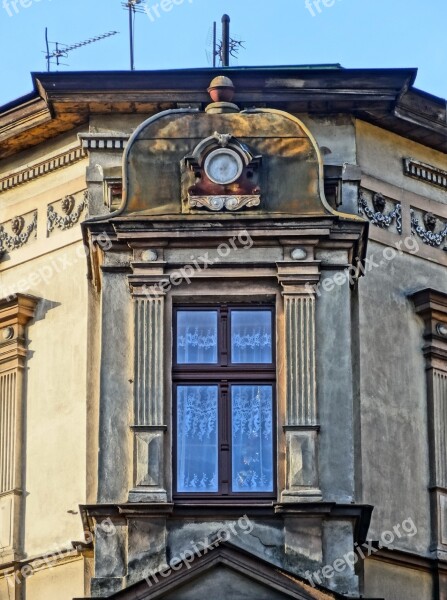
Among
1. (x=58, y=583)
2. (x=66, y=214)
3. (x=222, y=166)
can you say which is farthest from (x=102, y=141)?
(x=58, y=583)

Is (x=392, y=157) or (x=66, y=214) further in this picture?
(x=392, y=157)

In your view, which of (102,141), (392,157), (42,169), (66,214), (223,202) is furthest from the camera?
(42,169)

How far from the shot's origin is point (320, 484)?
85.6 feet

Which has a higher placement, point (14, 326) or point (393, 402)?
point (14, 326)

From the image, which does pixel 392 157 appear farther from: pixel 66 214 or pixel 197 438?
pixel 197 438

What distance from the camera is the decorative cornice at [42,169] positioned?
29406 millimetres

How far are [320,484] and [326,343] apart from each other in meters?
1.72

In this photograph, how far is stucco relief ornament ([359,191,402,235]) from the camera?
2909 cm

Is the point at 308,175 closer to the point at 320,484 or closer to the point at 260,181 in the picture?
the point at 260,181

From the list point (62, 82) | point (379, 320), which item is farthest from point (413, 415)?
point (62, 82)

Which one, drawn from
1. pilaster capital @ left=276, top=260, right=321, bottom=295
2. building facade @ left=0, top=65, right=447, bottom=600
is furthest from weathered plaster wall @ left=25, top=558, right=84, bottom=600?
pilaster capital @ left=276, top=260, right=321, bottom=295

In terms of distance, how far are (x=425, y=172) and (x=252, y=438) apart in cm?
530

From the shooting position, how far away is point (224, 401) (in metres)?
26.7

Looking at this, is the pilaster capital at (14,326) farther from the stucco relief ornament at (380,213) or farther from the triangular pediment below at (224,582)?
the triangular pediment below at (224,582)
